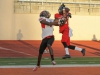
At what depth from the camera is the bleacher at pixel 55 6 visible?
24745mm

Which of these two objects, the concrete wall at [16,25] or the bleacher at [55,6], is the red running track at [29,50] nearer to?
the concrete wall at [16,25]

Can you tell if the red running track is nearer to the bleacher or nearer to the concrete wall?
the concrete wall

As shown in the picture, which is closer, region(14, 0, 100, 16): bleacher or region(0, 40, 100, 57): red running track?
region(0, 40, 100, 57): red running track

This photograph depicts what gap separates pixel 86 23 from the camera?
25969mm

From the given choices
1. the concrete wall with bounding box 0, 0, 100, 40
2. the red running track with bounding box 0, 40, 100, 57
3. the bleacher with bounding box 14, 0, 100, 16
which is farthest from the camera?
the bleacher with bounding box 14, 0, 100, 16

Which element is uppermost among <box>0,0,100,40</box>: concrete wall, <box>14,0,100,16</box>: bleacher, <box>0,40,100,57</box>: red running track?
<box>14,0,100,16</box>: bleacher

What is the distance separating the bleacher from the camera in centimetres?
2475

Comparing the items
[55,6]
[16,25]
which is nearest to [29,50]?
[16,25]

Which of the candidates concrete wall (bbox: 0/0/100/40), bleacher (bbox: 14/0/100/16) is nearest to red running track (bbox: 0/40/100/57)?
concrete wall (bbox: 0/0/100/40)

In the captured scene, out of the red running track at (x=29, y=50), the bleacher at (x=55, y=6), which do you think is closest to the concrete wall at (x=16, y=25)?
the bleacher at (x=55, y=6)
